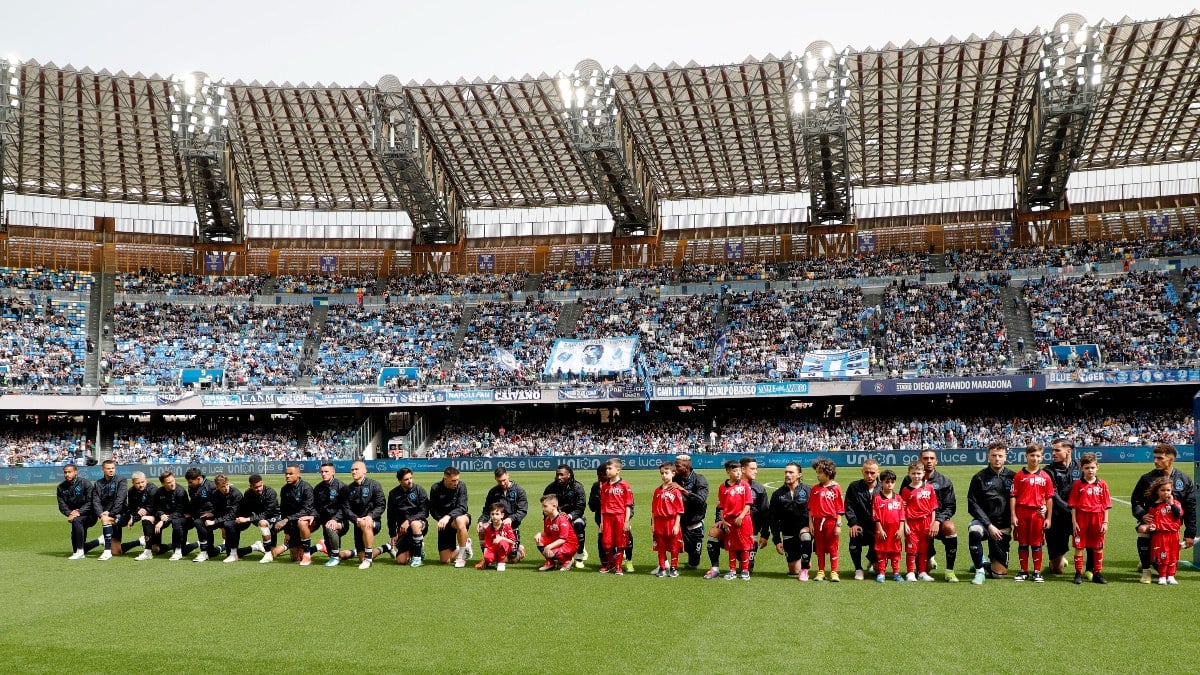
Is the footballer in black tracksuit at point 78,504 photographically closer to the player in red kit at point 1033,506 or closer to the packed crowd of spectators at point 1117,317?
the player in red kit at point 1033,506

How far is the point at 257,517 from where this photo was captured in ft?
48.0

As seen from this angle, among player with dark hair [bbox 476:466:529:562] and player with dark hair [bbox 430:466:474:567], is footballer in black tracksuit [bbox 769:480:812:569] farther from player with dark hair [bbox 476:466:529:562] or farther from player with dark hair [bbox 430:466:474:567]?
player with dark hair [bbox 430:466:474:567]

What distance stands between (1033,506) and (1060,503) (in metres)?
0.44

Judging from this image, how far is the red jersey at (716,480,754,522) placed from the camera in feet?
40.9

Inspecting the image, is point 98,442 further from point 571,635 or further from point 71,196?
point 571,635

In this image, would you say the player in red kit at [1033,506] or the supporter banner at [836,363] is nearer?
the player in red kit at [1033,506]

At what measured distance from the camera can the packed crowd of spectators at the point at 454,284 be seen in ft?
196

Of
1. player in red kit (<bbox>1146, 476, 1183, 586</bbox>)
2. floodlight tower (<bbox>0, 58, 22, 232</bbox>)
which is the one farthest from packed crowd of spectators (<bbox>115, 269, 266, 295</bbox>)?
player in red kit (<bbox>1146, 476, 1183, 586</bbox>)

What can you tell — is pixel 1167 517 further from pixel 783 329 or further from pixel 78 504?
pixel 783 329

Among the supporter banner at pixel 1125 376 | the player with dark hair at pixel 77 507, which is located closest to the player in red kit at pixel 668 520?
the player with dark hair at pixel 77 507

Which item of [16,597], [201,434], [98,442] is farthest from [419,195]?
[16,597]

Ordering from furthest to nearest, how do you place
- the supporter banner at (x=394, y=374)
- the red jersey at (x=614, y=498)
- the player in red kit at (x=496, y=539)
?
the supporter banner at (x=394, y=374) < the player in red kit at (x=496, y=539) < the red jersey at (x=614, y=498)

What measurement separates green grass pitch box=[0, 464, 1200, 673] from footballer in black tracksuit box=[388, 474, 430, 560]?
0.42 m

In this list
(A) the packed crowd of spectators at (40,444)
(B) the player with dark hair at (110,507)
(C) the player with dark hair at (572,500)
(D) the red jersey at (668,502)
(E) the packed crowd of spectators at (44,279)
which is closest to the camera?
(D) the red jersey at (668,502)
